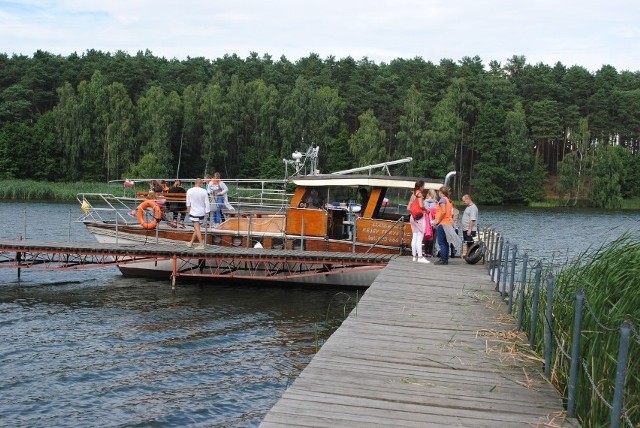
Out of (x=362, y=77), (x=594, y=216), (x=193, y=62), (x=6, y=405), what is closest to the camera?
(x=6, y=405)

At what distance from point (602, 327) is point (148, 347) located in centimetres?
1028

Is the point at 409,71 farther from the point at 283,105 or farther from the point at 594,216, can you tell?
the point at 594,216

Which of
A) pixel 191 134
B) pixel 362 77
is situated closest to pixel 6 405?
pixel 191 134

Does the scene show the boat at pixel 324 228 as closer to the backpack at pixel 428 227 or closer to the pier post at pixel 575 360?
the backpack at pixel 428 227

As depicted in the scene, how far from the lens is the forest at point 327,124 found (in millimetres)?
80250

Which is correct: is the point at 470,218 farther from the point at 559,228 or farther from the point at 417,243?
the point at 559,228

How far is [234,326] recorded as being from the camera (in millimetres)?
17250

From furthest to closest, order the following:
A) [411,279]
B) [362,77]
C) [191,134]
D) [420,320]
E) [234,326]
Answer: [362,77]
[191,134]
[234,326]
[411,279]
[420,320]

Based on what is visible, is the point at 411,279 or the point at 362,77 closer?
the point at 411,279

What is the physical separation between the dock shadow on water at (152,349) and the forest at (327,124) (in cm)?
5389

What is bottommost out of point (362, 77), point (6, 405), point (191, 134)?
point (6, 405)

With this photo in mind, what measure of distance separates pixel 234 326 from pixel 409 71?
90.4 metres

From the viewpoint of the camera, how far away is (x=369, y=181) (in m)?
21.1

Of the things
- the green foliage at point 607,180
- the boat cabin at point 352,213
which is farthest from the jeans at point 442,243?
the green foliage at point 607,180
